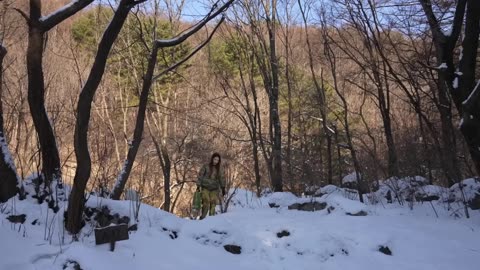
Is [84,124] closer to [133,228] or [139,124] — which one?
[133,228]

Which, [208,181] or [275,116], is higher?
[275,116]

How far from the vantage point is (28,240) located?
14.4 ft

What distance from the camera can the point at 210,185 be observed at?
9.09 meters

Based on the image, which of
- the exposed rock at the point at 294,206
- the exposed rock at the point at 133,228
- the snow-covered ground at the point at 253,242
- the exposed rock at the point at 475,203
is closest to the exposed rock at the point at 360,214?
the snow-covered ground at the point at 253,242

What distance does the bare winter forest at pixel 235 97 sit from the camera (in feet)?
20.9

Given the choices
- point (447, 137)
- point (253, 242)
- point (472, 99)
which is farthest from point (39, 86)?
point (447, 137)

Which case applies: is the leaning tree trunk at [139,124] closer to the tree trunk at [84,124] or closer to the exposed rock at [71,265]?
the tree trunk at [84,124]

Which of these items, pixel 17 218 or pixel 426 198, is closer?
pixel 17 218

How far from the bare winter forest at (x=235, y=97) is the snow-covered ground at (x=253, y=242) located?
70 cm

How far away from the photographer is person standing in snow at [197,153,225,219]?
29.9 ft

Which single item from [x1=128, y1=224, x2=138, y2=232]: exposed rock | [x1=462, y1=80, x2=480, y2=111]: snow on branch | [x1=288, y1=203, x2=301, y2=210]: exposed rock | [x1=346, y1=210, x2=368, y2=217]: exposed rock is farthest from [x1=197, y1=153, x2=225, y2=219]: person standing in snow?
[x1=462, y1=80, x2=480, y2=111]: snow on branch

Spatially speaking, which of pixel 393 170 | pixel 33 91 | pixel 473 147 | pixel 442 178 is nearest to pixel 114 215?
pixel 33 91

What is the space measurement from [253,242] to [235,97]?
14.3 meters

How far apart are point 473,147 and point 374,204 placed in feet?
Answer: 8.67
